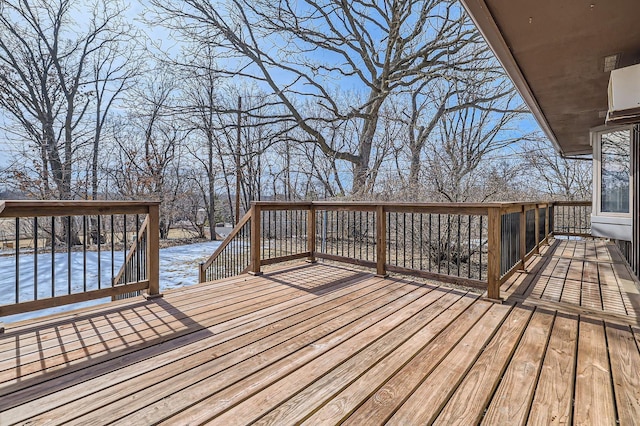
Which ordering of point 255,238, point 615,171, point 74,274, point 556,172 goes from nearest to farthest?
point 255,238, point 615,171, point 74,274, point 556,172

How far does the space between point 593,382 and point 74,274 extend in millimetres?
9463

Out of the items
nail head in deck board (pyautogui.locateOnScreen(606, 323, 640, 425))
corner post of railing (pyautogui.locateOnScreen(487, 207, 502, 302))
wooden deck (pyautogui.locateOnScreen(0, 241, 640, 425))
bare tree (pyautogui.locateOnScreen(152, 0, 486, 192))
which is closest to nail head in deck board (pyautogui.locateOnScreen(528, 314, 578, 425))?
wooden deck (pyautogui.locateOnScreen(0, 241, 640, 425))

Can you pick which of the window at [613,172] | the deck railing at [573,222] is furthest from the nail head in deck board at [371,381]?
the deck railing at [573,222]

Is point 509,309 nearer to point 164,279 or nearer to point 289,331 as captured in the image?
point 289,331

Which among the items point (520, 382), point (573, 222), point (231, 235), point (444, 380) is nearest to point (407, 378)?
point (444, 380)

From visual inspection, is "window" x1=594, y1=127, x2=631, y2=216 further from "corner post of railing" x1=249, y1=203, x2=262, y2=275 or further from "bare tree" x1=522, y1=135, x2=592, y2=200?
"bare tree" x1=522, y1=135, x2=592, y2=200

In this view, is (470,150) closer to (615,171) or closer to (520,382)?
(615,171)

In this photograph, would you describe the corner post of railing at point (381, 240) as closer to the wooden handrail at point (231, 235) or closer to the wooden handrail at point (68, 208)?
the wooden handrail at point (231, 235)

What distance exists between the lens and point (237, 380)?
65.1 inches

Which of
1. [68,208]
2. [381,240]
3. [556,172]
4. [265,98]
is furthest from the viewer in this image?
[556,172]

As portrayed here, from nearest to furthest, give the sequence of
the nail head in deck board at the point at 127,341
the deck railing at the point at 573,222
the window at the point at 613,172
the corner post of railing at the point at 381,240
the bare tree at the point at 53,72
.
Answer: the nail head in deck board at the point at 127,341, the corner post of railing at the point at 381,240, the window at the point at 613,172, the deck railing at the point at 573,222, the bare tree at the point at 53,72

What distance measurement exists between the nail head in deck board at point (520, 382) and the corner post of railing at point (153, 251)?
2844 mm

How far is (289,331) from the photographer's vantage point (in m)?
2.29

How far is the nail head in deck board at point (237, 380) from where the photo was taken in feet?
4.68
